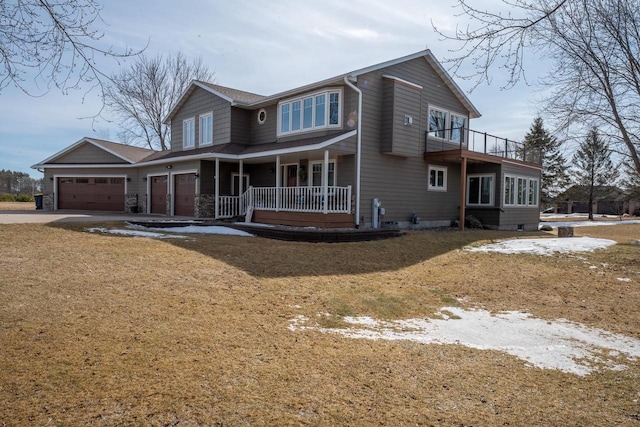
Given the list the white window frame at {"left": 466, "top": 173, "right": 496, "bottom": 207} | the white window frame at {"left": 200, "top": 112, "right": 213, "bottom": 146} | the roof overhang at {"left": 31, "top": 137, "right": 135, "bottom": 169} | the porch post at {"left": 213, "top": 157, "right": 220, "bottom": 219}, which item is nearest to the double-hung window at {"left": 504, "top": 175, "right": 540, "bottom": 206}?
the white window frame at {"left": 466, "top": 173, "right": 496, "bottom": 207}

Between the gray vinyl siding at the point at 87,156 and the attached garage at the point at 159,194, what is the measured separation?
2907 mm

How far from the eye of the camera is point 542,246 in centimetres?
1166

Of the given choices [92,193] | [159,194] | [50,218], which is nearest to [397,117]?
[159,194]

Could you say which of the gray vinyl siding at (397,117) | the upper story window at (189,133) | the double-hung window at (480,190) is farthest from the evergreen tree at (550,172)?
the upper story window at (189,133)

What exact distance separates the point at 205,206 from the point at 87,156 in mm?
10663

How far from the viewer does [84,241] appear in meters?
8.91

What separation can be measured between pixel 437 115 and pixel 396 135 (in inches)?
153

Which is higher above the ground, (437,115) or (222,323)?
(437,115)

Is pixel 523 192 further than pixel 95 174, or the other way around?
pixel 95 174

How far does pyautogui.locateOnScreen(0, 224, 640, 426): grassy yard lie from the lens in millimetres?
2797

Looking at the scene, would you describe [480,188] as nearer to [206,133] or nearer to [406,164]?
[406,164]

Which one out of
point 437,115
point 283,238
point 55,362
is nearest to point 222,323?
point 55,362

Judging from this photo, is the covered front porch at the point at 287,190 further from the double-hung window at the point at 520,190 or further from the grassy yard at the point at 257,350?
the double-hung window at the point at 520,190

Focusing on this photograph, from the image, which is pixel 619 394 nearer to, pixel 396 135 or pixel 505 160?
pixel 396 135
